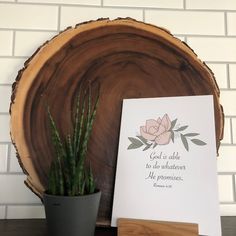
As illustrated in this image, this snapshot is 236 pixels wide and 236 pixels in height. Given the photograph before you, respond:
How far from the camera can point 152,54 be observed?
763mm

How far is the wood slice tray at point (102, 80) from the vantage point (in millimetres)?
708

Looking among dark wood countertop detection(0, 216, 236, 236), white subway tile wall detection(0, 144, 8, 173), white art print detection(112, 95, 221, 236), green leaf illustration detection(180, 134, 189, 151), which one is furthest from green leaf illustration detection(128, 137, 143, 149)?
white subway tile wall detection(0, 144, 8, 173)

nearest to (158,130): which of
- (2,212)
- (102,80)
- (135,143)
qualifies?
(135,143)

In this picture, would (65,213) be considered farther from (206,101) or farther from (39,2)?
(39,2)

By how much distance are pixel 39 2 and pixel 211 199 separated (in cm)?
74

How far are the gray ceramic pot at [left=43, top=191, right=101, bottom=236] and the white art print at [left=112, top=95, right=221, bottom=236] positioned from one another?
12 centimetres

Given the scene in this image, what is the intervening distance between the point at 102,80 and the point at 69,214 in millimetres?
376

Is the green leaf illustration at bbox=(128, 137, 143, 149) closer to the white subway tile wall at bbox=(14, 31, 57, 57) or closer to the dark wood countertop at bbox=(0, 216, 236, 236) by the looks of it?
the dark wood countertop at bbox=(0, 216, 236, 236)

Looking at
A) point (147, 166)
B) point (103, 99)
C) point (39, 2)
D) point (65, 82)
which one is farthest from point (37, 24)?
point (147, 166)

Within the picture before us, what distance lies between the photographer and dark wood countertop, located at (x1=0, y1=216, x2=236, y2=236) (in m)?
Result: 0.63

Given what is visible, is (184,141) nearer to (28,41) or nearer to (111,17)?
(111,17)

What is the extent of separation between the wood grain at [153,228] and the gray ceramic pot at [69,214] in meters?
0.09

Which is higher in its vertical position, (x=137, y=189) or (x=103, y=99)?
(x=103, y=99)

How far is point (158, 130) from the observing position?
0.68 metres
